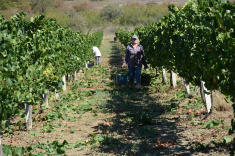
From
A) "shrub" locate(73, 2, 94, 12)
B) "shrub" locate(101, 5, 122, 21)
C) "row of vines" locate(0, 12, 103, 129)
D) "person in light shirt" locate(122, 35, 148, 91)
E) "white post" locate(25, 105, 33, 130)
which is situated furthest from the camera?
"shrub" locate(73, 2, 94, 12)

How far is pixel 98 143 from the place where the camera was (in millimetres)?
5410

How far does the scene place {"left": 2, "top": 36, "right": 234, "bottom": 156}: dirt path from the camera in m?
4.93

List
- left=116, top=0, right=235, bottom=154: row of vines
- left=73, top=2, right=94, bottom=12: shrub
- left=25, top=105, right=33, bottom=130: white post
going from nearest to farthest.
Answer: left=116, top=0, right=235, bottom=154: row of vines, left=25, top=105, right=33, bottom=130: white post, left=73, top=2, right=94, bottom=12: shrub

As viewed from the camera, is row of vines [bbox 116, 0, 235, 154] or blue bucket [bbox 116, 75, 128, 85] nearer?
row of vines [bbox 116, 0, 235, 154]

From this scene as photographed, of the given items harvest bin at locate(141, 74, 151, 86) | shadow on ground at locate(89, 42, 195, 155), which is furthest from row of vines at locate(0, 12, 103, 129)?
harvest bin at locate(141, 74, 151, 86)

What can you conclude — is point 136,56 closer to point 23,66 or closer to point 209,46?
point 23,66

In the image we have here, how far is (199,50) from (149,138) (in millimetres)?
1797

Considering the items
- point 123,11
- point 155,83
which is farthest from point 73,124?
point 123,11

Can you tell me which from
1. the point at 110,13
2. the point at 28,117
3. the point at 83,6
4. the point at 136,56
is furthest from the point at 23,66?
the point at 83,6

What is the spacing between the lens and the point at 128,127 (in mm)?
6277

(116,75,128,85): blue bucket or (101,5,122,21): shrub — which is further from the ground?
(101,5,122,21): shrub

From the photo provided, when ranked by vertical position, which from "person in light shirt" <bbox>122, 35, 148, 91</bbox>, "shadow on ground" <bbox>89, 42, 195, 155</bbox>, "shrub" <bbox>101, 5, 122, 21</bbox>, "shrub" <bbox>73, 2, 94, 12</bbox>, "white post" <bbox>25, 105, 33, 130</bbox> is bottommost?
"shadow on ground" <bbox>89, 42, 195, 155</bbox>

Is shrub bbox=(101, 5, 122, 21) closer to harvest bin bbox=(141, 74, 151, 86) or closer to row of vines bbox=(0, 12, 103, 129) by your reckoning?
harvest bin bbox=(141, 74, 151, 86)

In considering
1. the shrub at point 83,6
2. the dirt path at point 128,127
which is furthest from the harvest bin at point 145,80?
the shrub at point 83,6
